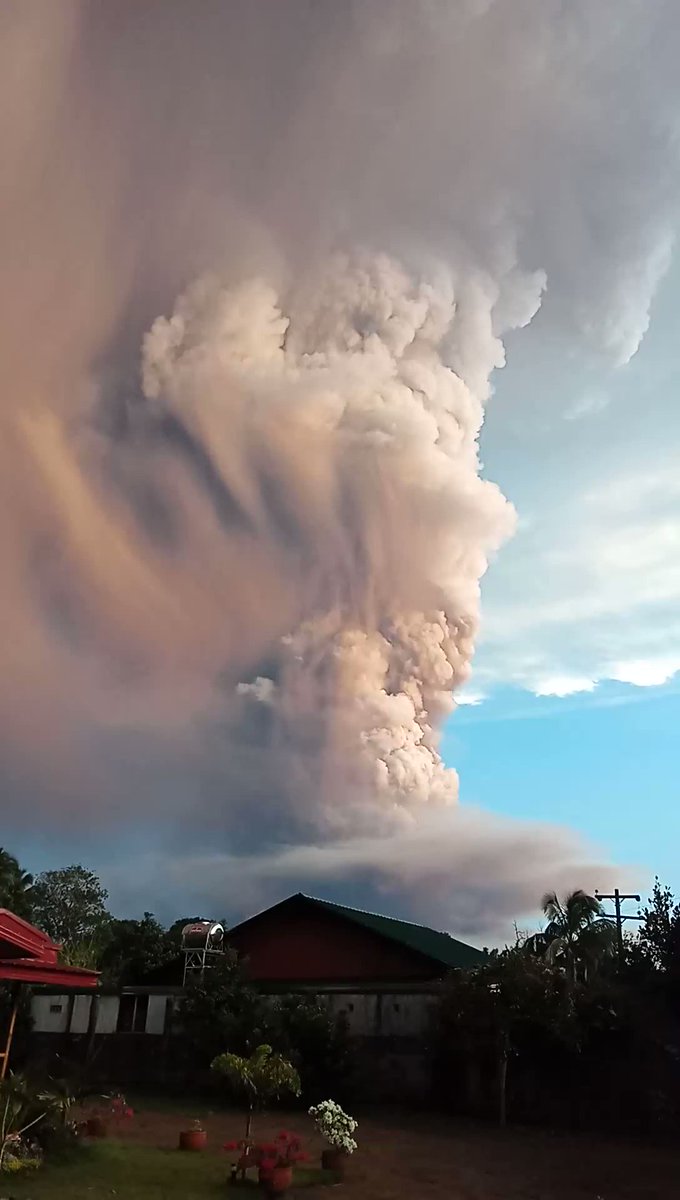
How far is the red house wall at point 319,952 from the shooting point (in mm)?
29484

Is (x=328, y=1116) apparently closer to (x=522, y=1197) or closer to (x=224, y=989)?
(x=522, y=1197)

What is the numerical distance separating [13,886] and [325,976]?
21.8m

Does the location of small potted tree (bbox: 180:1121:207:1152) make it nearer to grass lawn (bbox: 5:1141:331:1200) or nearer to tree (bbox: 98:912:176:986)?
grass lawn (bbox: 5:1141:331:1200)

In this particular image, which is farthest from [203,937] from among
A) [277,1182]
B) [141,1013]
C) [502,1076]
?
[277,1182]

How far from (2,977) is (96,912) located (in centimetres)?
5464

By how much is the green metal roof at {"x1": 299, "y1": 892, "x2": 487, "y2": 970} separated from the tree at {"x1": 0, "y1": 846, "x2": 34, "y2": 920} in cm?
1618

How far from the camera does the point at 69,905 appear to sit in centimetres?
6394

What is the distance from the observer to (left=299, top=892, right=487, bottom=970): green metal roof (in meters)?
29.8

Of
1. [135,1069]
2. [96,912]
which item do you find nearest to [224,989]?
[135,1069]

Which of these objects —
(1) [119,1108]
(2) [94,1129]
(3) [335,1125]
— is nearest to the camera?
(3) [335,1125]

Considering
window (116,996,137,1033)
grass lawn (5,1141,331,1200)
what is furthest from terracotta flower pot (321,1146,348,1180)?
window (116,996,137,1033)

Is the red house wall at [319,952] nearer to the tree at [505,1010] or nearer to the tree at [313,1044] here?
the tree at [313,1044]

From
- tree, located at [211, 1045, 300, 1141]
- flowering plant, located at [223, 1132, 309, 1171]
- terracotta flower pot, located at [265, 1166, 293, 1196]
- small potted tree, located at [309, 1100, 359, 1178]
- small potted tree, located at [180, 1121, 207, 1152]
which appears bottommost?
small potted tree, located at [180, 1121, 207, 1152]

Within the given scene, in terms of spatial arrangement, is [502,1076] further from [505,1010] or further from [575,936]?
[575,936]
